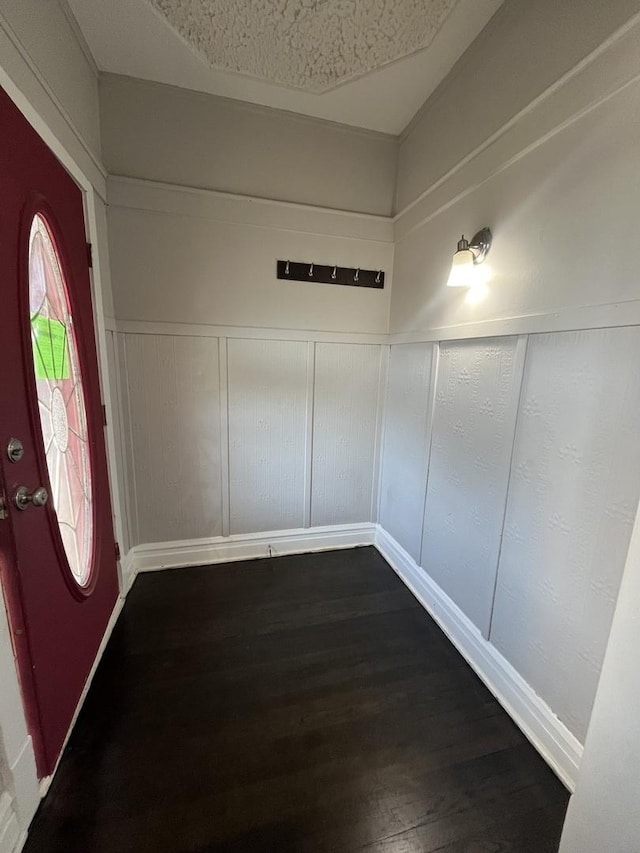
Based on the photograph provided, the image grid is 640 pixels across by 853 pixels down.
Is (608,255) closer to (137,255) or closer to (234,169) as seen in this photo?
(234,169)

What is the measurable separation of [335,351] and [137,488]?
1.56 m

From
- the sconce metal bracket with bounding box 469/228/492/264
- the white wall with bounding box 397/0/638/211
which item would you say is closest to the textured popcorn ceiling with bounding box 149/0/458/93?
the white wall with bounding box 397/0/638/211

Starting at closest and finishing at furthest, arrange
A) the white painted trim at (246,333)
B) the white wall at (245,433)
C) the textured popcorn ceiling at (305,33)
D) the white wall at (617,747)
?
the white wall at (617,747) → the textured popcorn ceiling at (305,33) → the white painted trim at (246,333) → the white wall at (245,433)

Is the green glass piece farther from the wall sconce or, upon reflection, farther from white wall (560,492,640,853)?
white wall (560,492,640,853)

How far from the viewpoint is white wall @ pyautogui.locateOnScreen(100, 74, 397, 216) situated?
6.35 ft

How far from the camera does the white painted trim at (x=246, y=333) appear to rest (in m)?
2.11

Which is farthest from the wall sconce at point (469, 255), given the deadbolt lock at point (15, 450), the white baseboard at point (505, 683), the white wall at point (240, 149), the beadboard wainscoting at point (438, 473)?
the deadbolt lock at point (15, 450)

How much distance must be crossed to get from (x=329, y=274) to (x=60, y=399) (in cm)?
168

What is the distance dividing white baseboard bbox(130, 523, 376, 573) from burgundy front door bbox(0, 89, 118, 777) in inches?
22.5

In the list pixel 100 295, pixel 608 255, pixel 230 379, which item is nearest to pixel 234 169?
pixel 100 295

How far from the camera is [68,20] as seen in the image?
1.52 m

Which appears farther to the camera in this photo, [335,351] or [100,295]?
[335,351]

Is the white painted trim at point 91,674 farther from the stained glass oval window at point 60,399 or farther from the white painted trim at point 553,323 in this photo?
the white painted trim at point 553,323

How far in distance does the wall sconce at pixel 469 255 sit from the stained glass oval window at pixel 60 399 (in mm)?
1645
